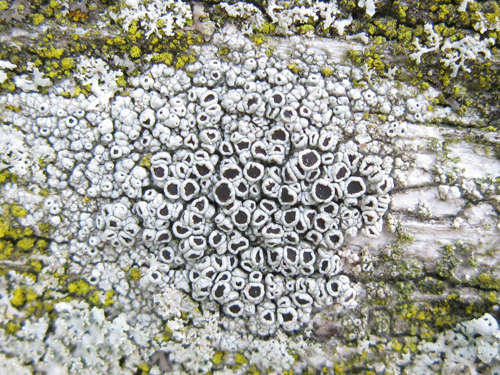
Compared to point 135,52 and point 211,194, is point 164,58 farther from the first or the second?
point 211,194

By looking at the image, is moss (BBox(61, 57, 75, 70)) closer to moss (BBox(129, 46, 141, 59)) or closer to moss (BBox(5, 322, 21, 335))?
moss (BBox(129, 46, 141, 59))

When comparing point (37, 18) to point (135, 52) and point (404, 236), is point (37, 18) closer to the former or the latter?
point (135, 52)

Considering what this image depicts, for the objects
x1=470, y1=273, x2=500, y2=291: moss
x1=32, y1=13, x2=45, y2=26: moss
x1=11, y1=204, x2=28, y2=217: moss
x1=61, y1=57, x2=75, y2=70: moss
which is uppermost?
x1=32, y1=13, x2=45, y2=26: moss

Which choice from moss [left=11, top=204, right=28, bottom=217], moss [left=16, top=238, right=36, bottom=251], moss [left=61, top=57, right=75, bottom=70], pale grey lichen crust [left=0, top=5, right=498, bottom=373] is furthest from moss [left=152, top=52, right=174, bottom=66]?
moss [left=16, top=238, right=36, bottom=251]

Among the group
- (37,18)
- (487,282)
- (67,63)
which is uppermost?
(37,18)

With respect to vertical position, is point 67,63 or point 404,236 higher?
point 67,63

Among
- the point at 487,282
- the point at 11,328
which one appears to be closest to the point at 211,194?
the point at 11,328

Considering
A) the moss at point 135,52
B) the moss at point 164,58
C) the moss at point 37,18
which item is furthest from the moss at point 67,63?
the moss at point 164,58

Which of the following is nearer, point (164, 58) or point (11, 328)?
point (11, 328)

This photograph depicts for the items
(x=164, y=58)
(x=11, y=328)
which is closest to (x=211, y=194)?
(x=164, y=58)
